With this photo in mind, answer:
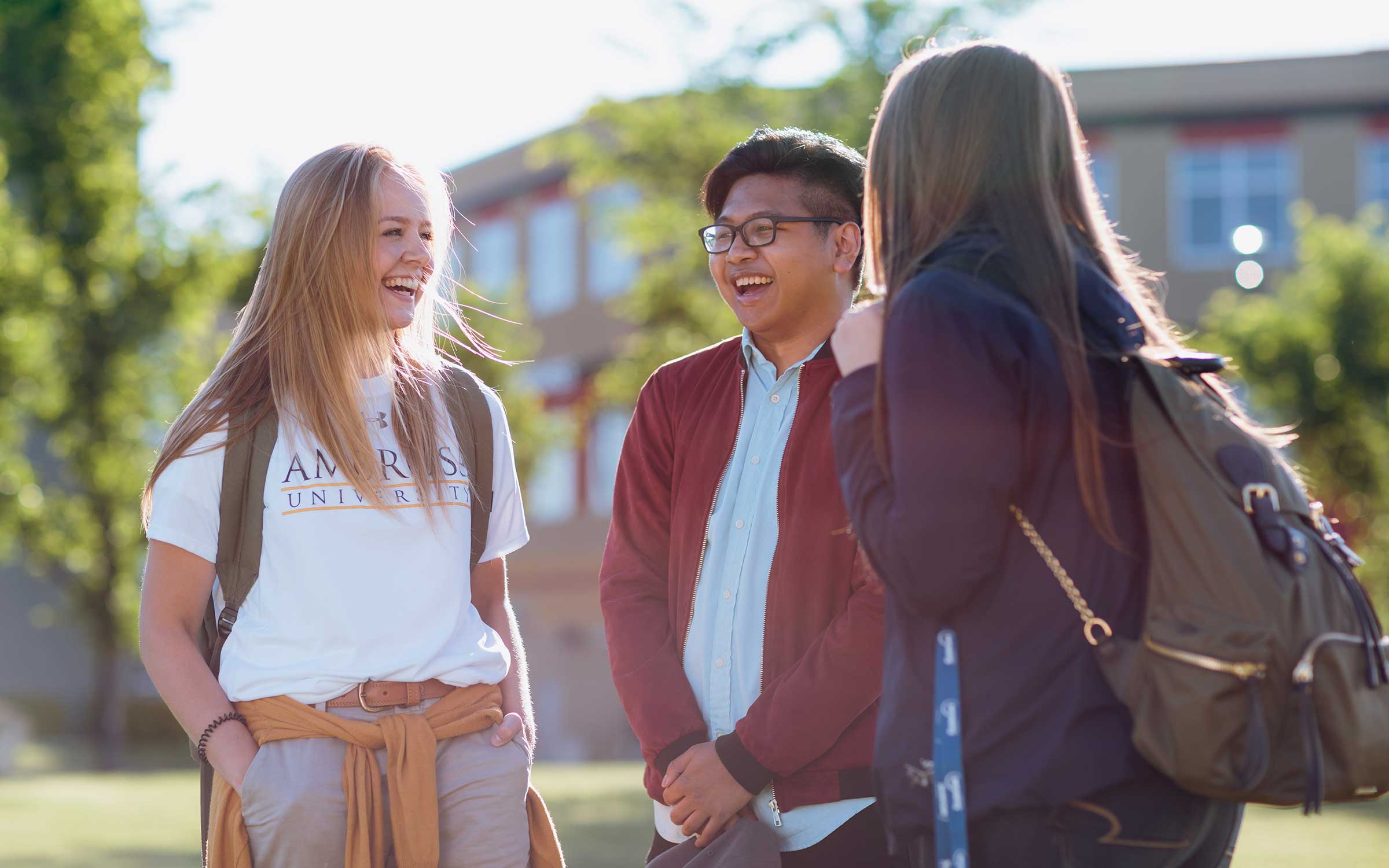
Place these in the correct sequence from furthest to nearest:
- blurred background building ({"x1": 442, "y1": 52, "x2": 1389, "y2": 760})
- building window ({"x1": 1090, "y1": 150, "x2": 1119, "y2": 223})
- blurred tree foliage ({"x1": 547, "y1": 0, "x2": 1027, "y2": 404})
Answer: building window ({"x1": 1090, "y1": 150, "x2": 1119, "y2": 223}) < blurred background building ({"x1": 442, "y1": 52, "x2": 1389, "y2": 760}) < blurred tree foliage ({"x1": 547, "y1": 0, "x2": 1027, "y2": 404})

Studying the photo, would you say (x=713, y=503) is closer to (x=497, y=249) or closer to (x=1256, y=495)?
(x=1256, y=495)

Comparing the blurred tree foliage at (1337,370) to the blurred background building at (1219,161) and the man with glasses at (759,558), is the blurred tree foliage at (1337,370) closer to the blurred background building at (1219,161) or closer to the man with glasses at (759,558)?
the blurred background building at (1219,161)

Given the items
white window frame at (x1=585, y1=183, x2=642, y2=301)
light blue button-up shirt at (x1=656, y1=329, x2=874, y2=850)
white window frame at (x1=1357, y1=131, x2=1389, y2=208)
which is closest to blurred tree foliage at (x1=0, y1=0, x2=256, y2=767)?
white window frame at (x1=585, y1=183, x2=642, y2=301)

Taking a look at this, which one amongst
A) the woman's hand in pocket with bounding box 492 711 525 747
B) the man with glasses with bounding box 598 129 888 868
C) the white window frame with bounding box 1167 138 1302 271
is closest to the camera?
the woman's hand in pocket with bounding box 492 711 525 747

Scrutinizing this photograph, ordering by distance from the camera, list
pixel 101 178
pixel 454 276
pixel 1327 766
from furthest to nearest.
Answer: pixel 101 178 < pixel 454 276 < pixel 1327 766

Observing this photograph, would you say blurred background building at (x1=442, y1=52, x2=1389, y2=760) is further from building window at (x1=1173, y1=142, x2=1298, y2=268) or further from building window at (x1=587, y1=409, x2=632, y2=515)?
building window at (x1=587, y1=409, x2=632, y2=515)

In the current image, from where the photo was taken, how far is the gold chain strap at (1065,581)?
219cm

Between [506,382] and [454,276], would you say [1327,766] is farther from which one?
[506,382]

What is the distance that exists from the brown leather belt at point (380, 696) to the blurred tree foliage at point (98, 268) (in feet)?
54.6

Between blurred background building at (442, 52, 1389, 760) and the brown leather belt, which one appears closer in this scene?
the brown leather belt

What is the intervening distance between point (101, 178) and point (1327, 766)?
18781mm

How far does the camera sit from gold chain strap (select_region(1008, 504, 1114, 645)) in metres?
2.19

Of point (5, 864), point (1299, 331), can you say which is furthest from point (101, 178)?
point (1299, 331)

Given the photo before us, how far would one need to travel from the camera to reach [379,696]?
9.61ft
